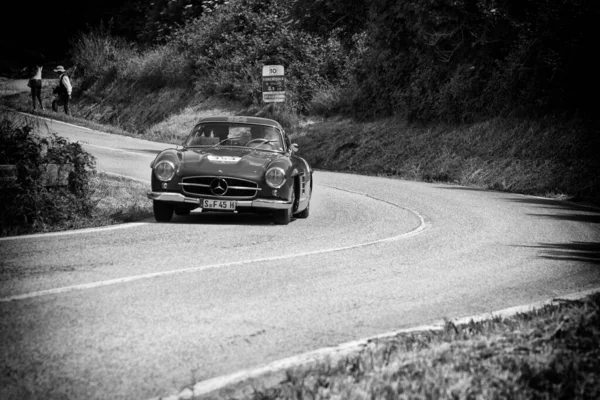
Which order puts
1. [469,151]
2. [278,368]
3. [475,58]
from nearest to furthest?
[278,368], [469,151], [475,58]

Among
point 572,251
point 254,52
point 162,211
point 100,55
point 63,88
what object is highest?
point 100,55

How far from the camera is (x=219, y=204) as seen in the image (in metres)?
11.0

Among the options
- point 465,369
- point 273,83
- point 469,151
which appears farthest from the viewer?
point 273,83

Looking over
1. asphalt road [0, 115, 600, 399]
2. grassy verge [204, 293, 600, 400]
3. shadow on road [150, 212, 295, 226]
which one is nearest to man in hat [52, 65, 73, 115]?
shadow on road [150, 212, 295, 226]

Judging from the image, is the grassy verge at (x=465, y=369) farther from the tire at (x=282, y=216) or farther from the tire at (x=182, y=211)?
the tire at (x=182, y=211)

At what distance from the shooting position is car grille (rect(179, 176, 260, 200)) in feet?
36.6

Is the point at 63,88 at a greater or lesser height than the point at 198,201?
greater

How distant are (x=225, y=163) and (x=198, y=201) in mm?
705

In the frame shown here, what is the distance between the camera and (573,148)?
21047 mm

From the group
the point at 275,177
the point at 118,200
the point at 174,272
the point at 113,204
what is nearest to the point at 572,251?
the point at 275,177

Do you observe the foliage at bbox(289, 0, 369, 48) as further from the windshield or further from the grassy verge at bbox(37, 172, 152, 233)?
the windshield

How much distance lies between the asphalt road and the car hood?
718mm

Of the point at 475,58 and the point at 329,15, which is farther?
the point at 329,15

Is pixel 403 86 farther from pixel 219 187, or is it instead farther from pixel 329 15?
pixel 219 187
